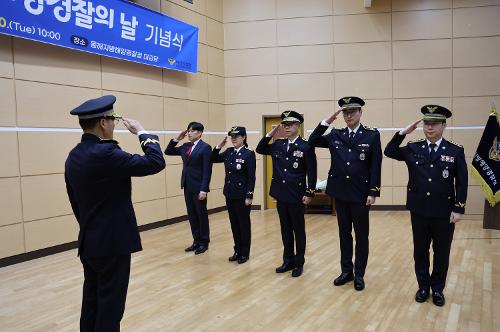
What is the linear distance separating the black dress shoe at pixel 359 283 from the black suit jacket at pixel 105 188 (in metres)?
2.27

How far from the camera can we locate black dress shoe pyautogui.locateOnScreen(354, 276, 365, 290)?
376 centimetres

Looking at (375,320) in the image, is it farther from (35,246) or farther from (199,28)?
(199,28)

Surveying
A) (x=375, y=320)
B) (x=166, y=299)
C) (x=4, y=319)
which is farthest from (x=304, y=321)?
(x=4, y=319)

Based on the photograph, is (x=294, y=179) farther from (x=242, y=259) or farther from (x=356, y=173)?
(x=242, y=259)

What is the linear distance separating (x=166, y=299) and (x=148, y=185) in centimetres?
344

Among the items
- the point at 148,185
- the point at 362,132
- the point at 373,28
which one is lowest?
the point at 148,185

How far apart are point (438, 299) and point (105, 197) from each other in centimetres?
269

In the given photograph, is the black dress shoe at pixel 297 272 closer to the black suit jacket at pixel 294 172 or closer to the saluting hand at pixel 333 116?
the black suit jacket at pixel 294 172

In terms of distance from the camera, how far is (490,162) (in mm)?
6043

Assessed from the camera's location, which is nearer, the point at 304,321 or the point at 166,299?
the point at 304,321

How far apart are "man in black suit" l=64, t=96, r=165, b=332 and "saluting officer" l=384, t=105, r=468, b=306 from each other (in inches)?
86.5

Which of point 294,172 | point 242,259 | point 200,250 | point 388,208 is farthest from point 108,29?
point 388,208

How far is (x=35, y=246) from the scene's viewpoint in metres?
5.16

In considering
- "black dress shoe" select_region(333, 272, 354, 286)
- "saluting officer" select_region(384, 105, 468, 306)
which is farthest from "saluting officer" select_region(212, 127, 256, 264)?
"saluting officer" select_region(384, 105, 468, 306)
